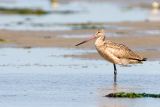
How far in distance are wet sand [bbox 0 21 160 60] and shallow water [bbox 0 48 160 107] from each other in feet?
5.15

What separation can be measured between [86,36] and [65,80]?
10327 millimetres

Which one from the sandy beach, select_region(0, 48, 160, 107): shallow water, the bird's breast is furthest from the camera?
the bird's breast

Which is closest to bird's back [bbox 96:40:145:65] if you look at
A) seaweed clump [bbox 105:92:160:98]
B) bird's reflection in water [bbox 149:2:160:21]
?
seaweed clump [bbox 105:92:160:98]

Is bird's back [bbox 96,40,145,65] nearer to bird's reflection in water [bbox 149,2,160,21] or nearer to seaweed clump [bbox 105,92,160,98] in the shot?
seaweed clump [bbox 105,92,160,98]

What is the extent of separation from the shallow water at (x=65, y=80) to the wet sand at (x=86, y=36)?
1.57 metres

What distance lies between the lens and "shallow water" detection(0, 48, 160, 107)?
11883mm

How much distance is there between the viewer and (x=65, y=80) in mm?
14477

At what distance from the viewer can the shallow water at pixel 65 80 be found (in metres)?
11.9

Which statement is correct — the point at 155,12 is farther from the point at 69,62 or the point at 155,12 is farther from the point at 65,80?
the point at 65,80

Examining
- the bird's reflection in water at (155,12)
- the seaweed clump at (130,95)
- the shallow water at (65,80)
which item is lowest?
the bird's reflection in water at (155,12)

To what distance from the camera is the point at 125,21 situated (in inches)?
1247

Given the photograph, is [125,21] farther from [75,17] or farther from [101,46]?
[101,46]

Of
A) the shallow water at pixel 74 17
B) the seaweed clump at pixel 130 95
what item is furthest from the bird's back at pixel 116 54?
the shallow water at pixel 74 17

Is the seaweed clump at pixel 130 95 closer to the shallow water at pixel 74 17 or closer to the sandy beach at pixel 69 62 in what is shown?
the sandy beach at pixel 69 62
